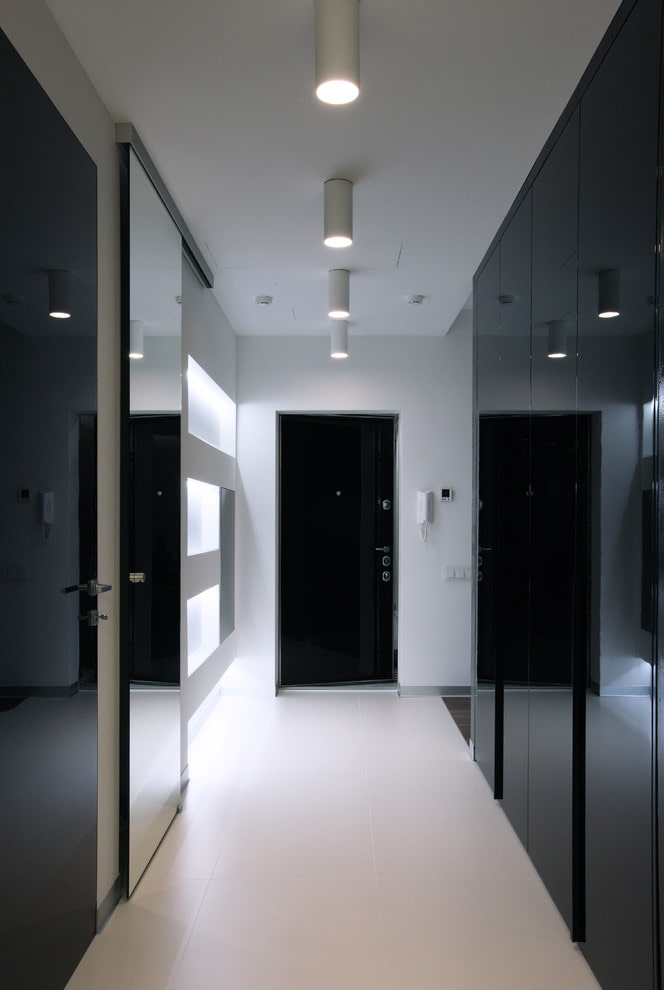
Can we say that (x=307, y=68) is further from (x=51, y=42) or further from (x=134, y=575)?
(x=134, y=575)

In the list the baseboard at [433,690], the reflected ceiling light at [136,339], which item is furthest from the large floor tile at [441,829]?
the reflected ceiling light at [136,339]

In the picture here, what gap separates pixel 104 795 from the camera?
8.00 feet

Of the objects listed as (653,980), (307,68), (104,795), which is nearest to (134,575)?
(104,795)

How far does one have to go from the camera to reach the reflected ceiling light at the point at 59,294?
6.47 ft

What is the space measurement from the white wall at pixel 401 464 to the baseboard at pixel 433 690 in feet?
0.05

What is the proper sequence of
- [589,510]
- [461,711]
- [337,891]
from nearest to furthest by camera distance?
[589,510]
[337,891]
[461,711]

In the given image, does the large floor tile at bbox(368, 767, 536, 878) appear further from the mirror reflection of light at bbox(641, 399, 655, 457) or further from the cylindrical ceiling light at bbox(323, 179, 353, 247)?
the cylindrical ceiling light at bbox(323, 179, 353, 247)

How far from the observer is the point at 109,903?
2.48 meters

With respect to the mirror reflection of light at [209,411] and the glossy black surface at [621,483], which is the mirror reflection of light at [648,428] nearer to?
the glossy black surface at [621,483]

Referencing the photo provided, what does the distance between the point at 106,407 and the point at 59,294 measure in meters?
0.55

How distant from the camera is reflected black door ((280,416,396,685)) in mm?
5922

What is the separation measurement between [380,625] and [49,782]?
13.8ft

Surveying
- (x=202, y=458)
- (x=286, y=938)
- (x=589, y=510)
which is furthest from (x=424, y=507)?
(x=286, y=938)

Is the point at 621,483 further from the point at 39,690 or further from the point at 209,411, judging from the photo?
the point at 209,411
